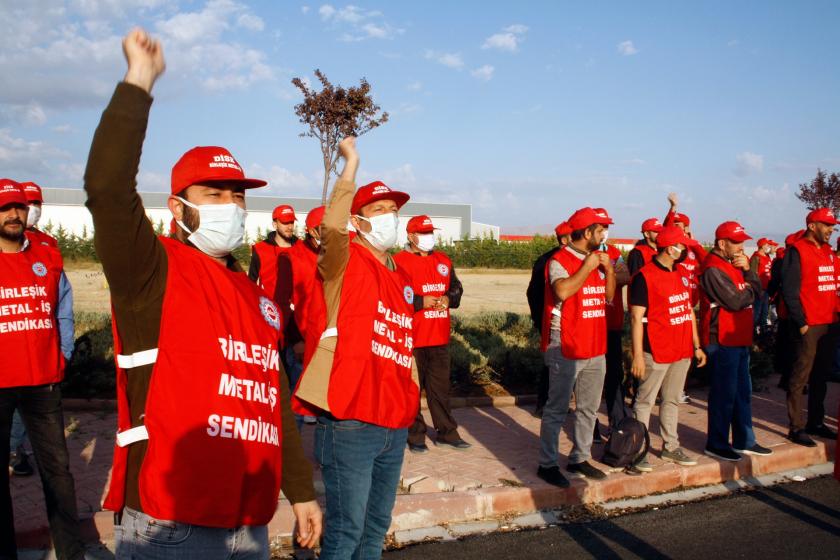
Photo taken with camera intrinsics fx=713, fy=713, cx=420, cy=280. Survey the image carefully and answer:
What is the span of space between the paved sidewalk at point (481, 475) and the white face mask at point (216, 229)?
3061mm

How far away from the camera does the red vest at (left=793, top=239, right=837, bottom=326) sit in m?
7.76

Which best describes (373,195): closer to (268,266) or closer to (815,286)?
(268,266)

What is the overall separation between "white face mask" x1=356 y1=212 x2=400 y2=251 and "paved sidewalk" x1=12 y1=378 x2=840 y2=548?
241cm

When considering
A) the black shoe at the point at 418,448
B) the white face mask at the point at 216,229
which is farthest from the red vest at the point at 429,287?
the white face mask at the point at 216,229

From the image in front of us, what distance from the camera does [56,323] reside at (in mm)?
4840

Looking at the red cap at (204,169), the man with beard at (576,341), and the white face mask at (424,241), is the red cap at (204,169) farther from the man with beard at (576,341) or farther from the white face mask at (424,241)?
the white face mask at (424,241)

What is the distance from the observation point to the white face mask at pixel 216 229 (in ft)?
7.82

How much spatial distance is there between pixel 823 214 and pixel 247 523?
24.9 feet

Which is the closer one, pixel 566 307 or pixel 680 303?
pixel 566 307

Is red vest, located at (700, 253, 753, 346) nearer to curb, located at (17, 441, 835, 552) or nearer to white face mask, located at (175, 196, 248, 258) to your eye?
curb, located at (17, 441, 835, 552)

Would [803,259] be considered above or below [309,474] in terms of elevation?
above

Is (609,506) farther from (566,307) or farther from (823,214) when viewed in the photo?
(823,214)

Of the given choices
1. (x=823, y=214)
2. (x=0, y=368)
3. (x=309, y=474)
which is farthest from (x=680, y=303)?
(x=0, y=368)

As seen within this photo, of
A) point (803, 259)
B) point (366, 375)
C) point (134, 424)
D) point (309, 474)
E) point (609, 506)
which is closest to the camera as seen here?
point (134, 424)
